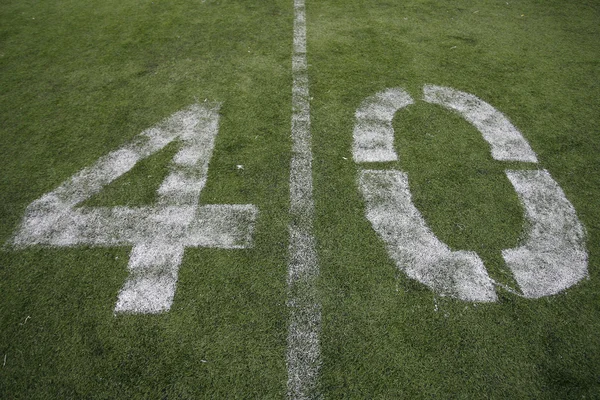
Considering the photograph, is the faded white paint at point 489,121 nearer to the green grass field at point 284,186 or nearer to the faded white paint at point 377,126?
the green grass field at point 284,186

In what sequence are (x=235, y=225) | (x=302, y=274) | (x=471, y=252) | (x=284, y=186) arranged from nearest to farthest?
(x=302, y=274), (x=471, y=252), (x=235, y=225), (x=284, y=186)

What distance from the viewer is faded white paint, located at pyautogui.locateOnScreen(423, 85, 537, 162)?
11.9ft

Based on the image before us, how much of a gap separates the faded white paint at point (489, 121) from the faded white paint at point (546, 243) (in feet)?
→ 0.87

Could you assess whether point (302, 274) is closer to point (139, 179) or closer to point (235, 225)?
point (235, 225)

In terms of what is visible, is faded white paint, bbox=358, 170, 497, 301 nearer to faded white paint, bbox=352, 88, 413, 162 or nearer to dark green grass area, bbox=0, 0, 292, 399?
faded white paint, bbox=352, 88, 413, 162

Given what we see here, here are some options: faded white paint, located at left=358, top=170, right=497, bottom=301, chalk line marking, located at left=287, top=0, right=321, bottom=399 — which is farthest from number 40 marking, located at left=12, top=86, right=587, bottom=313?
chalk line marking, located at left=287, top=0, right=321, bottom=399

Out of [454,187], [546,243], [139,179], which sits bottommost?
[546,243]

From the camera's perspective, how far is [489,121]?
396 cm

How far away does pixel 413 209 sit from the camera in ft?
10.3

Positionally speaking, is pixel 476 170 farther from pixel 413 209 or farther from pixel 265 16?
pixel 265 16

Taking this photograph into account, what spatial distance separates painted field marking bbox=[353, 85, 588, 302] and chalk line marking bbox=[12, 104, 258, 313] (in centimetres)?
112

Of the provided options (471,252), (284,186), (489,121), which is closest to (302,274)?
(284,186)

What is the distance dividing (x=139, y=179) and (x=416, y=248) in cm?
239

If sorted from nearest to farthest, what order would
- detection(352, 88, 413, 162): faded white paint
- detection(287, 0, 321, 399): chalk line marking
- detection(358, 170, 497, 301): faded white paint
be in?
detection(287, 0, 321, 399): chalk line marking
detection(358, 170, 497, 301): faded white paint
detection(352, 88, 413, 162): faded white paint
